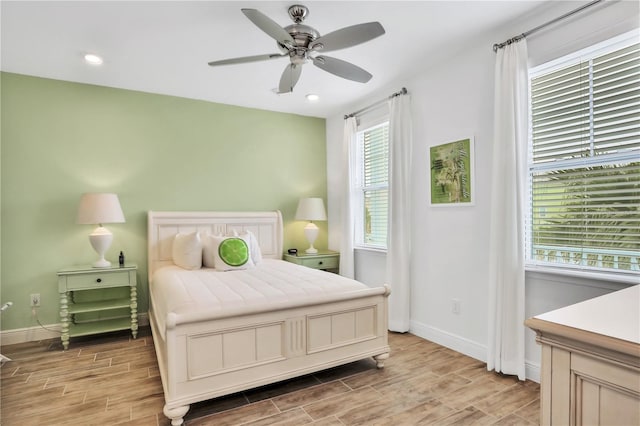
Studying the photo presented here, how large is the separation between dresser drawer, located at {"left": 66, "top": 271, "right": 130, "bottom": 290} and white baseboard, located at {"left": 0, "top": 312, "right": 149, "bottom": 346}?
660 millimetres

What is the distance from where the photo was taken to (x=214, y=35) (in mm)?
2713

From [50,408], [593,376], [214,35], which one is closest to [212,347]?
[50,408]

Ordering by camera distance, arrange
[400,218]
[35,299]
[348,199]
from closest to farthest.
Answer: [35,299], [400,218], [348,199]

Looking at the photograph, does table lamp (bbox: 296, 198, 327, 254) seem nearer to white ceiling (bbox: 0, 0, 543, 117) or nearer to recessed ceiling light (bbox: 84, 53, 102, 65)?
white ceiling (bbox: 0, 0, 543, 117)

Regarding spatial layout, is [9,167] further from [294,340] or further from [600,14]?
[600,14]

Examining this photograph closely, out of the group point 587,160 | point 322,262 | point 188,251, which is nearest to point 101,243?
point 188,251

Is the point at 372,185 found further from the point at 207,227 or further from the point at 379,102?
the point at 207,227

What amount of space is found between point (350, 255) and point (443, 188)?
1567 millimetres

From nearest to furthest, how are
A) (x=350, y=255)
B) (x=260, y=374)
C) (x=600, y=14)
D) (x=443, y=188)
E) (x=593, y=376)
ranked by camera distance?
(x=593, y=376) → (x=600, y=14) → (x=260, y=374) → (x=443, y=188) → (x=350, y=255)

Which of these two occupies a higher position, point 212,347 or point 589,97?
point 589,97

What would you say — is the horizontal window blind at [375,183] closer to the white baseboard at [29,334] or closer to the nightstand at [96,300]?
the nightstand at [96,300]

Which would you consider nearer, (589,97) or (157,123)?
(589,97)

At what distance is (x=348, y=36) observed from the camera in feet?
6.98

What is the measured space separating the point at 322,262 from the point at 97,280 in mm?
2427
